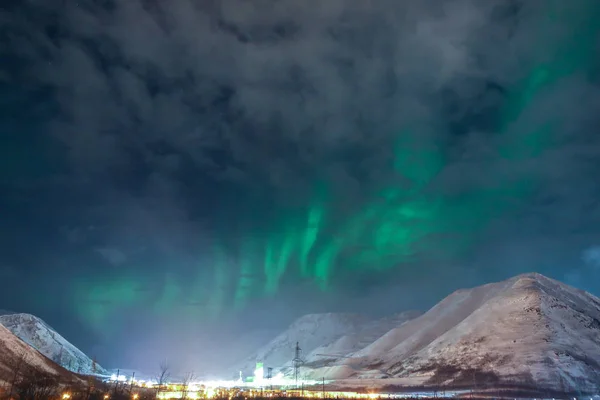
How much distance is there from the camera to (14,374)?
544 ft

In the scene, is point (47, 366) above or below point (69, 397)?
above

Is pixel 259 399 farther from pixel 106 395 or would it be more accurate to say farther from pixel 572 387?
pixel 572 387

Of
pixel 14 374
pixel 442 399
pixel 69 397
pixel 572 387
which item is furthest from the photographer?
pixel 572 387

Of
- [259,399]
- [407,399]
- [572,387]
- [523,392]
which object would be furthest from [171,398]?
[572,387]

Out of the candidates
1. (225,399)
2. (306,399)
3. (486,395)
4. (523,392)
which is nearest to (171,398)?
(225,399)

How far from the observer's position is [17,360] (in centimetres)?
17812

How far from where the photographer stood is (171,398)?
184 meters

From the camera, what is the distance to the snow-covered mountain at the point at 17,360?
549ft

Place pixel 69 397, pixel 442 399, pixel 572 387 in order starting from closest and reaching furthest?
pixel 69 397 → pixel 442 399 → pixel 572 387

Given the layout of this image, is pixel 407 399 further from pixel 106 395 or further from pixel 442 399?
pixel 106 395

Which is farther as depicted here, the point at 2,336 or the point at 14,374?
the point at 2,336

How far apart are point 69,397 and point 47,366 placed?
51.1 meters

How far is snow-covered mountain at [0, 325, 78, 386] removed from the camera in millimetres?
167375

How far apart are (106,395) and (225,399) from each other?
43.9 m
